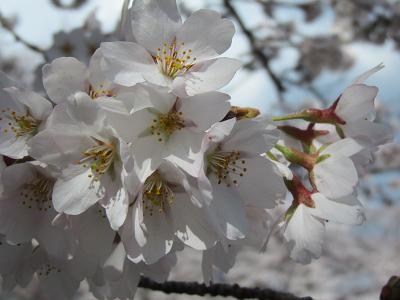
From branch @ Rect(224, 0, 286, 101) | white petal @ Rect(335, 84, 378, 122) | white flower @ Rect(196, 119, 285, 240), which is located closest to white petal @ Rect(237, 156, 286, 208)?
white flower @ Rect(196, 119, 285, 240)

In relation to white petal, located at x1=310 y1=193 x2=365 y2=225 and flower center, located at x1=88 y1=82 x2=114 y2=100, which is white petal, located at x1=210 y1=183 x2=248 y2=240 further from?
flower center, located at x1=88 y1=82 x2=114 y2=100

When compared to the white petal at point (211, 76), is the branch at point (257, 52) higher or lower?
lower

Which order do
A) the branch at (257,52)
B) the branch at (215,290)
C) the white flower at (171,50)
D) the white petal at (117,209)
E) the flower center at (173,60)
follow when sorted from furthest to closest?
the branch at (257,52), the branch at (215,290), the flower center at (173,60), the white flower at (171,50), the white petal at (117,209)

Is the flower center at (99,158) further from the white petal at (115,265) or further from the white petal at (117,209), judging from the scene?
the white petal at (115,265)

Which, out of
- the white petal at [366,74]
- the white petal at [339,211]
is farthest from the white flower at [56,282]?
the white petal at [366,74]

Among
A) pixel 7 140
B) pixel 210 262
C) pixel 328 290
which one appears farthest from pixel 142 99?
pixel 328 290

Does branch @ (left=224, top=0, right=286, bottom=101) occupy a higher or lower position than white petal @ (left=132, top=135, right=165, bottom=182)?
lower

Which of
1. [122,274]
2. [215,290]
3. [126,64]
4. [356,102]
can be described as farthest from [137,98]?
[215,290]

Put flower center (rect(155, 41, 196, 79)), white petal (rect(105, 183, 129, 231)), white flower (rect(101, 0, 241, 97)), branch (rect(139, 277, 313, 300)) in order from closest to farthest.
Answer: white petal (rect(105, 183, 129, 231)), white flower (rect(101, 0, 241, 97)), flower center (rect(155, 41, 196, 79)), branch (rect(139, 277, 313, 300))
